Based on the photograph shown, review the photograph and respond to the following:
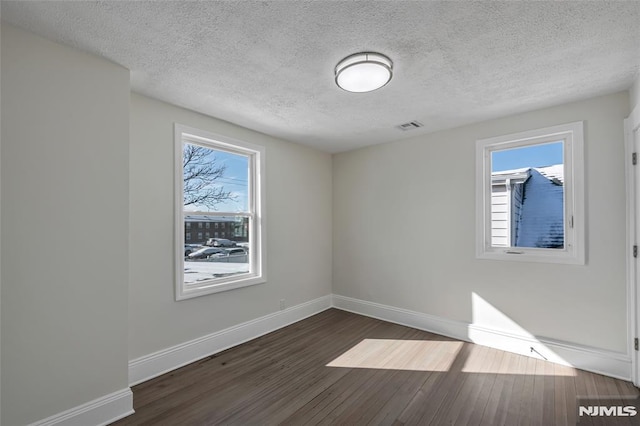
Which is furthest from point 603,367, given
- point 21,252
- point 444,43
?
point 21,252

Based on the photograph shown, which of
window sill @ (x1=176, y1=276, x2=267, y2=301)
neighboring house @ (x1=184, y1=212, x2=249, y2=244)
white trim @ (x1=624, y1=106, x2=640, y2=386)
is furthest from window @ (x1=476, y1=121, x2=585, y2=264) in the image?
neighboring house @ (x1=184, y1=212, x2=249, y2=244)

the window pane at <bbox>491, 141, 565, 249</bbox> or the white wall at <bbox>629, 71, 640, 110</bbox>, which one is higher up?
the white wall at <bbox>629, 71, 640, 110</bbox>

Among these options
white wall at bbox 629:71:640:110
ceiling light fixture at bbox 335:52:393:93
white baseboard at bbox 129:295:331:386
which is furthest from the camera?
white baseboard at bbox 129:295:331:386

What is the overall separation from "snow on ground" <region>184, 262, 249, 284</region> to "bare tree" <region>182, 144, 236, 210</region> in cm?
65

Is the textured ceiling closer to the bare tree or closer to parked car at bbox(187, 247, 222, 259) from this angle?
the bare tree

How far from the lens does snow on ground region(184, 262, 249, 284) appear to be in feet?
9.96

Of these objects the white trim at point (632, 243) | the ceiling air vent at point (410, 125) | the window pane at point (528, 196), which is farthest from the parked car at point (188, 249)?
the white trim at point (632, 243)

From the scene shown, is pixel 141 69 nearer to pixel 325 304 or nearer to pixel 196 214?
pixel 196 214

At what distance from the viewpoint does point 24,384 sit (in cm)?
172

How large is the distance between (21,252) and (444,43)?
2915 millimetres

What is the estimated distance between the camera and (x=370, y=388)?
2.43 metres

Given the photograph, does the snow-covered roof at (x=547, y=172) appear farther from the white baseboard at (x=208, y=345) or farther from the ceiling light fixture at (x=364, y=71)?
the white baseboard at (x=208, y=345)

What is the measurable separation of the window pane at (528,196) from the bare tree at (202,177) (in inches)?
124

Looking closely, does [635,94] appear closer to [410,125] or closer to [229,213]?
[410,125]
